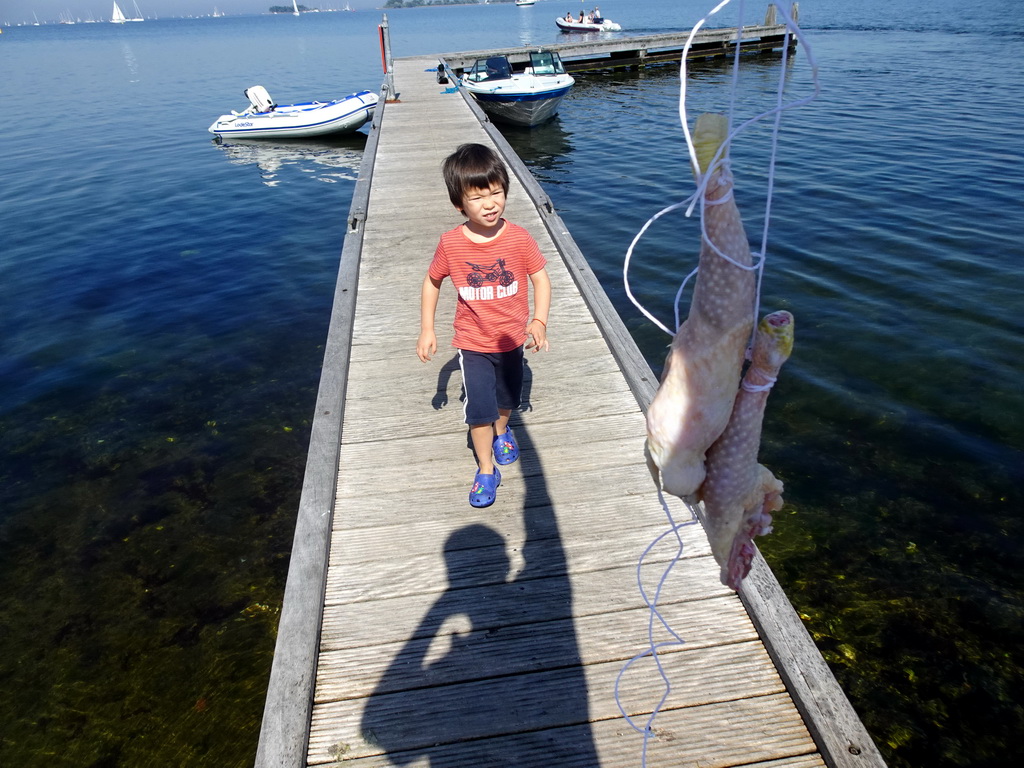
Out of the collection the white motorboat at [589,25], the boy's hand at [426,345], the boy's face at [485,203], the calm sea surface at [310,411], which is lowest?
the calm sea surface at [310,411]

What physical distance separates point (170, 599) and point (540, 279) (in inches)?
139

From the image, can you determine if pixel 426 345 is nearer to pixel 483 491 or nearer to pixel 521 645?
pixel 483 491

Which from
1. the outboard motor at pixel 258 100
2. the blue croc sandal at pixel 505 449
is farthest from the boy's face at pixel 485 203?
the outboard motor at pixel 258 100

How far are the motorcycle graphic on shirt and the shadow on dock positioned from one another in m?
1.33

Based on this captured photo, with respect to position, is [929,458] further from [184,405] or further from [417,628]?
[184,405]

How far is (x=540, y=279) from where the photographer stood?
340 cm

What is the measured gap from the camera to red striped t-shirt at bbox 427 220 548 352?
131 inches

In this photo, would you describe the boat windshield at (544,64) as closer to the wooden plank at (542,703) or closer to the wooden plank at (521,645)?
the wooden plank at (521,645)

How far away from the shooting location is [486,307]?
3.39 meters

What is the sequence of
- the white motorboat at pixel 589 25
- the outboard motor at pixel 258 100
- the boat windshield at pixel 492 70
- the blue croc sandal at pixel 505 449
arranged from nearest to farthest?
the blue croc sandal at pixel 505 449 → the boat windshield at pixel 492 70 → the outboard motor at pixel 258 100 → the white motorboat at pixel 589 25

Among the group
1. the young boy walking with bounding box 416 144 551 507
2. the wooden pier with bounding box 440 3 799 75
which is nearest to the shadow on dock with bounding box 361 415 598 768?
the young boy walking with bounding box 416 144 551 507

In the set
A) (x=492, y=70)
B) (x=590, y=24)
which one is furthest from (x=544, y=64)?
(x=590, y=24)

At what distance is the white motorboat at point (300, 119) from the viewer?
19.0m

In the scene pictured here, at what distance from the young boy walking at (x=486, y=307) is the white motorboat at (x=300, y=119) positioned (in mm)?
17663
